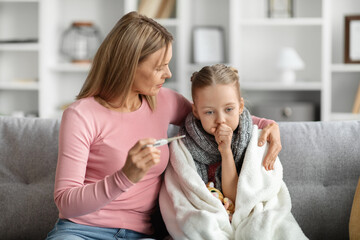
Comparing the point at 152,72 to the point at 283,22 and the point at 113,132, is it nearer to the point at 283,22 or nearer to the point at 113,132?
the point at 113,132

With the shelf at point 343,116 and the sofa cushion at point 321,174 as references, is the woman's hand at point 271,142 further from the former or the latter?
the shelf at point 343,116

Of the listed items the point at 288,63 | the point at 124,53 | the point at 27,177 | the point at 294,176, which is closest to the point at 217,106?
the point at 124,53

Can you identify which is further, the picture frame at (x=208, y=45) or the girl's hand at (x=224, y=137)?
the picture frame at (x=208, y=45)

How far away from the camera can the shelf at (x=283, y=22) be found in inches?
150

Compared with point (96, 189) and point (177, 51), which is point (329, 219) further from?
point (177, 51)

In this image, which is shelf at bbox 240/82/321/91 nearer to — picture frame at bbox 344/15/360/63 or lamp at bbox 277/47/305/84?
lamp at bbox 277/47/305/84

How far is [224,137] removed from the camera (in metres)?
1.66

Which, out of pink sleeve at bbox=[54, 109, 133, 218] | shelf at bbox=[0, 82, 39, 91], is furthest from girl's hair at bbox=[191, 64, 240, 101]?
shelf at bbox=[0, 82, 39, 91]

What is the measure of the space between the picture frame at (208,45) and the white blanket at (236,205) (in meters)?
2.39

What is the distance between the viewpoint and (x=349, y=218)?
1841 mm

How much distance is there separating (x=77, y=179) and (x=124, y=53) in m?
0.44

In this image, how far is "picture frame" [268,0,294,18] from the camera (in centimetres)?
404

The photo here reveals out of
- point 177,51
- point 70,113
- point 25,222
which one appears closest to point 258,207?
point 70,113

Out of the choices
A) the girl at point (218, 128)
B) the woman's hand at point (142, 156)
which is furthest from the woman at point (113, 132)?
the woman's hand at point (142, 156)
